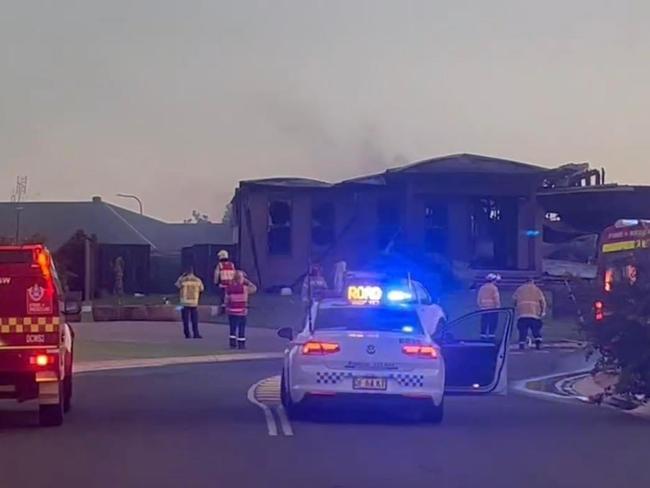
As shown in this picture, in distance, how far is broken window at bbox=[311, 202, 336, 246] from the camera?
149 feet

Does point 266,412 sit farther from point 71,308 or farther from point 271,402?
point 71,308

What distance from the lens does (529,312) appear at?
3130 cm

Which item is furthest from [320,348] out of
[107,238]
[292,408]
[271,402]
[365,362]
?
[107,238]

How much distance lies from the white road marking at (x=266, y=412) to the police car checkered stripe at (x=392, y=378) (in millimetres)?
761

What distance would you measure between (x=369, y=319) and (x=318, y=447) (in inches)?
129

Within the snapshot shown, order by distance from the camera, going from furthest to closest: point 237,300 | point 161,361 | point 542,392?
point 237,300, point 161,361, point 542,392

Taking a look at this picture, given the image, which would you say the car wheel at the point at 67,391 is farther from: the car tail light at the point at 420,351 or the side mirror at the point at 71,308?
the car tail light at the point at 420,351

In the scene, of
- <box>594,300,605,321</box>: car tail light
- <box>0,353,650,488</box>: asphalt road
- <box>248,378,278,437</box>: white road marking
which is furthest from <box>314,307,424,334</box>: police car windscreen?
<box>594,300,605,321</box>: car tail light

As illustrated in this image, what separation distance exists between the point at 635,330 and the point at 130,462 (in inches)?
330

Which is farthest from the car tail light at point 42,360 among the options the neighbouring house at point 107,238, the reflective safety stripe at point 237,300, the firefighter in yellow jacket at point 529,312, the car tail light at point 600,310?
the neighbouring house at point 107,238

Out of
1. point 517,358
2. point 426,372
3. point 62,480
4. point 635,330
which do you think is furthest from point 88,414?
point 517,358

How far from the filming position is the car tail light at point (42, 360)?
15039 mm

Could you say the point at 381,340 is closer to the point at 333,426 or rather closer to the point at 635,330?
the point at 333,426

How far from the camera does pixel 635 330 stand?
1833 centimetres
